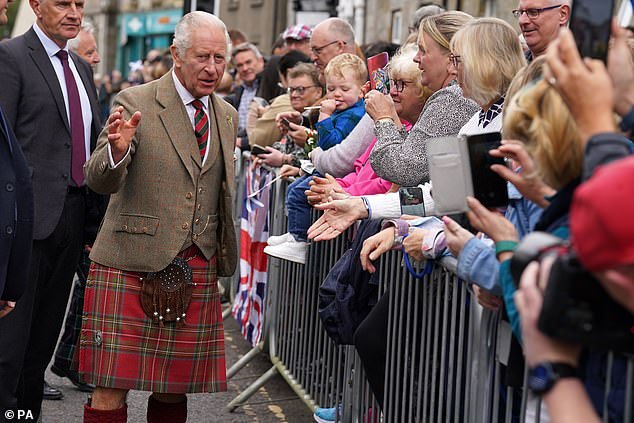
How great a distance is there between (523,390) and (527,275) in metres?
1.05

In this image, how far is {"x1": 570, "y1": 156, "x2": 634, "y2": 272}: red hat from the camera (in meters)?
2.13

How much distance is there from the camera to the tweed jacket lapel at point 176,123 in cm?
547

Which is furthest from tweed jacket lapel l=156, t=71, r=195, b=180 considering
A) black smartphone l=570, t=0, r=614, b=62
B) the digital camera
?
the digital camera

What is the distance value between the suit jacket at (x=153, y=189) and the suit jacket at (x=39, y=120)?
0.54 m

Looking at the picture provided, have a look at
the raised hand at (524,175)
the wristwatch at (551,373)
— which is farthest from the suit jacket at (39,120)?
the wristwatch at (551,373)

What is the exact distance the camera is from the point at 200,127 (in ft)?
18.4

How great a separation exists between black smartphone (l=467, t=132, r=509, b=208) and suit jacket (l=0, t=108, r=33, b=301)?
198 centimetres

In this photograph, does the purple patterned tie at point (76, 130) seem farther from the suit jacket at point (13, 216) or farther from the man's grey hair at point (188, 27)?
the suit jacket at point (13, 216)

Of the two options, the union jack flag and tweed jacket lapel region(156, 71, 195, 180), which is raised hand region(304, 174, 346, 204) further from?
the union jack flag

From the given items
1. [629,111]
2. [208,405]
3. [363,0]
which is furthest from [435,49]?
[363,0]

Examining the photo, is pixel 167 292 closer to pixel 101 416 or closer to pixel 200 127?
pixel 101 416

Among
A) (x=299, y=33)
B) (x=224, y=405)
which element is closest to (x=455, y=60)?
(x=224, y=405)

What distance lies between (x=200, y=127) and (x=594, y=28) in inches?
117

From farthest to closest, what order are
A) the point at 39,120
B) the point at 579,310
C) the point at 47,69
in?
the point at 47,69 → the point at 39,120 → the point at 579,310
